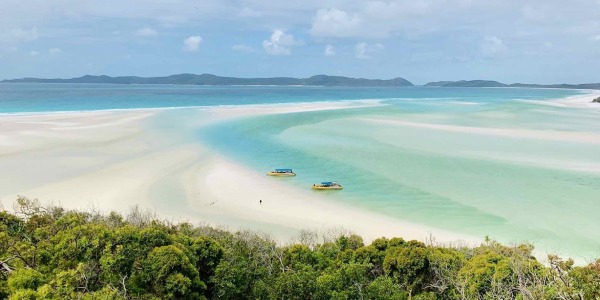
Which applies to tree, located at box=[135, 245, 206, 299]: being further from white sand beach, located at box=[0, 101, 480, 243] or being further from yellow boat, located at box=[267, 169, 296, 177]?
yellow boat, located at box=[267, 169, 296, 177]

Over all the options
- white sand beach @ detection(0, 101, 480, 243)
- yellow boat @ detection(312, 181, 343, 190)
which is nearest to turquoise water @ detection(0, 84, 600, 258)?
yellow boat @ detection(312, 181, 343, 190)

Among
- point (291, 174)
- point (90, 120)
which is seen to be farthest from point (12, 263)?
point (90, 120)

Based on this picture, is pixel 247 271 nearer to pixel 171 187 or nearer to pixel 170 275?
pixel 170 275

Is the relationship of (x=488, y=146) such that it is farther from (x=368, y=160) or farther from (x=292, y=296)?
(x=292, y=296)

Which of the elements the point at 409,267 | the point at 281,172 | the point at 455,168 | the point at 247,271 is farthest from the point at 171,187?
the point at 455,168

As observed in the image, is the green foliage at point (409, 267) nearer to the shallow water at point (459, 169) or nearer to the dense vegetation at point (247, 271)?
the dense vegetation at point (247, 271)

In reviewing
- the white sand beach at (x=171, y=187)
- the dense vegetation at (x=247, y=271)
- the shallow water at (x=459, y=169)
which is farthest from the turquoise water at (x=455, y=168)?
the dense vegetation at (x=247, y=271)
